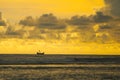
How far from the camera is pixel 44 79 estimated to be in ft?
270

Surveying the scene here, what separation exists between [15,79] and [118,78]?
20.8 meters

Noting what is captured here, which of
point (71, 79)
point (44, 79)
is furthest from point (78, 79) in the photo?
point (44, 79)

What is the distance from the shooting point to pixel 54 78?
84938mm

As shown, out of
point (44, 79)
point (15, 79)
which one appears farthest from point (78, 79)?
point (15, 79)

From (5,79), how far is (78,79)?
14122 mm

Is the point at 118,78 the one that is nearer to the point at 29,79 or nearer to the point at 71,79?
the point at 71,79

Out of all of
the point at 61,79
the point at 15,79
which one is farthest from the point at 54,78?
the point at 15,79

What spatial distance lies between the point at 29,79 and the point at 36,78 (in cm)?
328

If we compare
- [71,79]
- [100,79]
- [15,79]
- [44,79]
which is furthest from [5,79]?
[100,79]

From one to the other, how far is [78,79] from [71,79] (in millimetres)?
1492

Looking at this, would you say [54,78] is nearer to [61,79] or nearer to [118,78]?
[61,79]

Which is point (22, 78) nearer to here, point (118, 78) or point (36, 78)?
point (36, 78)

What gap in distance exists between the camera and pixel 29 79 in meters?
81.9

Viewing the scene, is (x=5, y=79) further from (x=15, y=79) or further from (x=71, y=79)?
(x=71, y=79)
